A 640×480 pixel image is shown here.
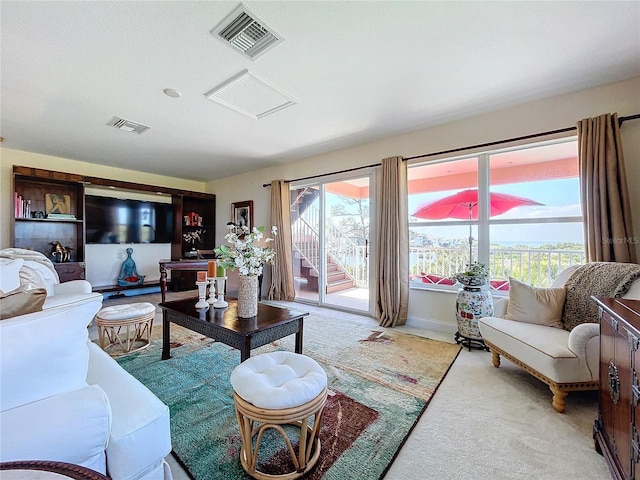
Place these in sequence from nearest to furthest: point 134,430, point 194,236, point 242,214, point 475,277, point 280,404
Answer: point 134,430 < point 280,404 < point 475,277 < point 242,214 < point 194,236

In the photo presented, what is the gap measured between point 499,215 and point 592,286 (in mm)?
1202

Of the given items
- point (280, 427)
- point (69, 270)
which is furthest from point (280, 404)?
point (69, 270)

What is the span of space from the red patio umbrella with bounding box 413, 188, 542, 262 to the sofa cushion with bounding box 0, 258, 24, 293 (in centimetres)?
411

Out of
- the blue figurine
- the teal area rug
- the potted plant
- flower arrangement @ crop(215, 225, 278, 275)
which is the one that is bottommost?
the teal area rug

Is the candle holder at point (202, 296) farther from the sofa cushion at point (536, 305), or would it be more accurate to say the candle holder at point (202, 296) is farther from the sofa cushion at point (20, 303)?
the sofa cushion at point (536, 305)

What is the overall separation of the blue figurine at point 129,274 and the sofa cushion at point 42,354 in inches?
201

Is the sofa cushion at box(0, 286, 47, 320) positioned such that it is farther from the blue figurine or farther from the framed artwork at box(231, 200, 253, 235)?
the blue figurine

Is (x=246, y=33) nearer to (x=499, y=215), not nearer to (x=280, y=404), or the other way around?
(x=280, y=404)

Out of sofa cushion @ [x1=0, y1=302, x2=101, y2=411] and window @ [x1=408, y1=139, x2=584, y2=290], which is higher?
window @ [x1=408, y1=139, x2=584, y2=290]

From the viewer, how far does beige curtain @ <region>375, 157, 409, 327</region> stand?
3.50 m

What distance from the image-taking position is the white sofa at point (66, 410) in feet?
2.55

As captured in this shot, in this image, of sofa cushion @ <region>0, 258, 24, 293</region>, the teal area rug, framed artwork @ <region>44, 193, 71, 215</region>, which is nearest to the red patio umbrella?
the teal area rug

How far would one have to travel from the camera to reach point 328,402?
1840 millimetres

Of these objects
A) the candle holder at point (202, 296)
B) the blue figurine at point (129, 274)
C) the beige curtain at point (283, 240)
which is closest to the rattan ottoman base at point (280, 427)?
the candle holder at point (202, 296)
